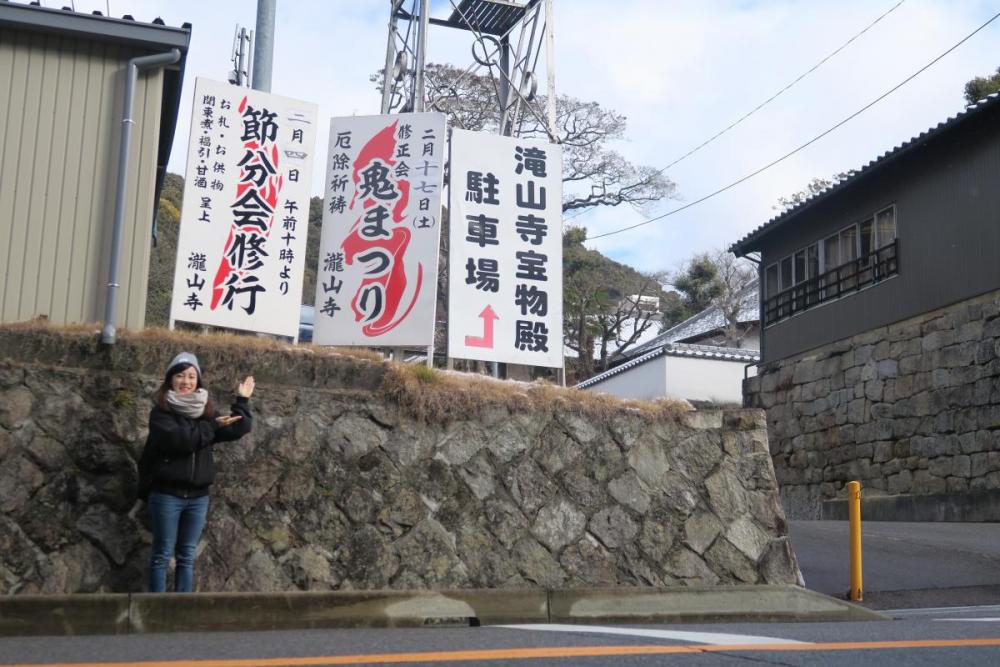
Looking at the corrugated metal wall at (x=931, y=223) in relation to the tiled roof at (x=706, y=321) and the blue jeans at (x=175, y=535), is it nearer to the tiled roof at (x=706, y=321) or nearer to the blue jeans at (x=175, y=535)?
the blue jeans at (x=175, y=535)

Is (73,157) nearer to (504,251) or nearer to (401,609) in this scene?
(504,251)

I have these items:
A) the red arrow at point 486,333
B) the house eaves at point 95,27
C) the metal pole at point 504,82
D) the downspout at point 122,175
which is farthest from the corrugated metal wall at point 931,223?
the downspout at point 122,175

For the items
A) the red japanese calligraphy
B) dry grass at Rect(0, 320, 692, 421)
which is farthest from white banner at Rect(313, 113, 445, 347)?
dry grass at Rect(0, 320, 692, 421)

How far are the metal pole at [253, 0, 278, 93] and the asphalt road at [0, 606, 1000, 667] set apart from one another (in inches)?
367

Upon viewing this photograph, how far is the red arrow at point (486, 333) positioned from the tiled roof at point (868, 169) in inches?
420

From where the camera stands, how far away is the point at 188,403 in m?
7.51

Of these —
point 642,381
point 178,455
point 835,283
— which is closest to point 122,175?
point 178,455

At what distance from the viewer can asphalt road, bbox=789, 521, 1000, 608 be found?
1051 cm

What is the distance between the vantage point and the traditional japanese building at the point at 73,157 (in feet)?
31.4

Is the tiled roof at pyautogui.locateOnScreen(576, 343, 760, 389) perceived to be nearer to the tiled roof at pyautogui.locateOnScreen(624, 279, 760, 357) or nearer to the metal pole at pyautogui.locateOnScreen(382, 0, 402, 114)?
the tiled roof at pyautogui.locateOnScreen(624, 279, 760, 357)

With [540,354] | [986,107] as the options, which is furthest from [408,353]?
[986,107]

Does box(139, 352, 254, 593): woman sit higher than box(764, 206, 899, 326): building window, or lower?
lower

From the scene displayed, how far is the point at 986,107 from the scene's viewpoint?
1798 centimetres

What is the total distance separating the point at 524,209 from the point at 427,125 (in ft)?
4.37
